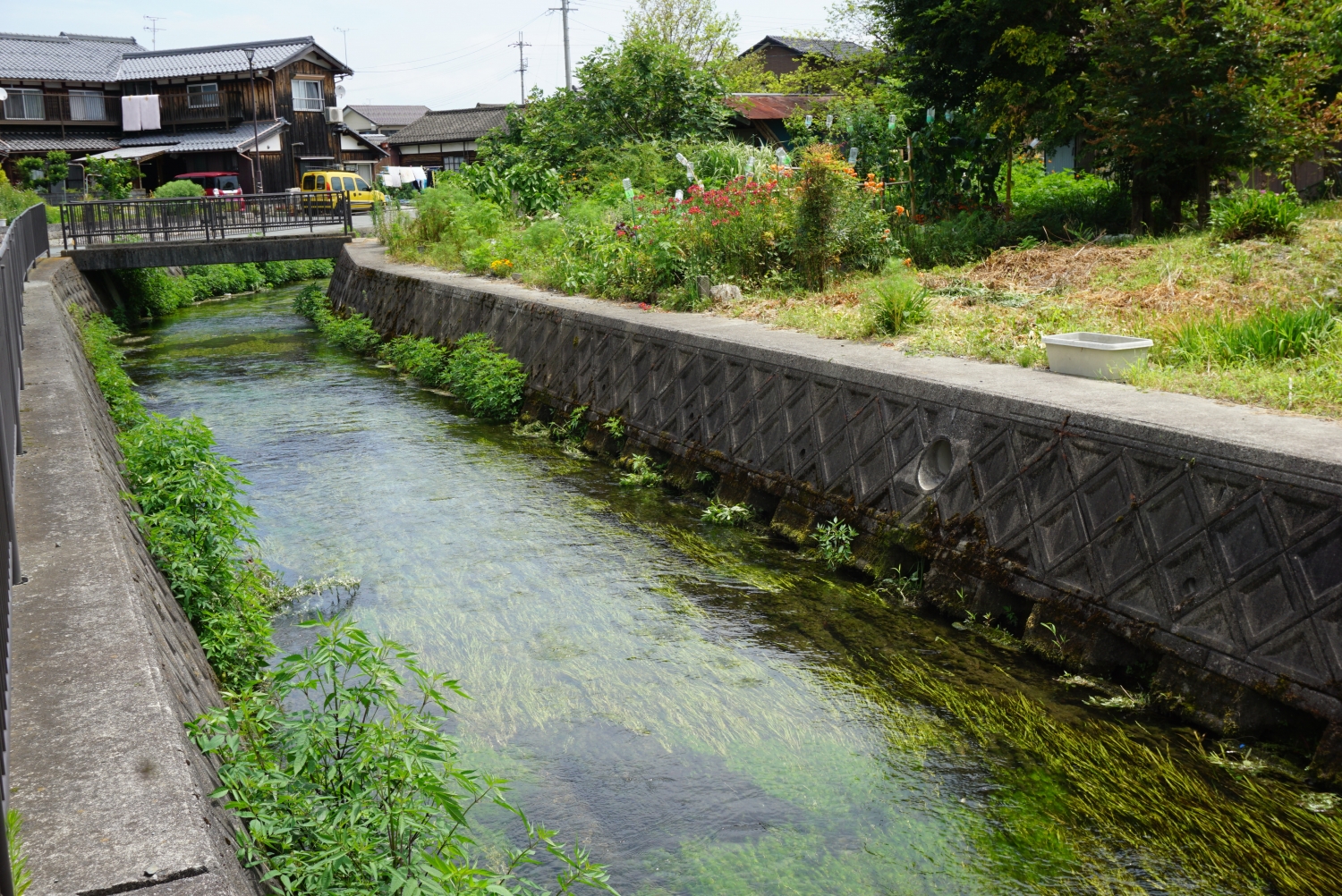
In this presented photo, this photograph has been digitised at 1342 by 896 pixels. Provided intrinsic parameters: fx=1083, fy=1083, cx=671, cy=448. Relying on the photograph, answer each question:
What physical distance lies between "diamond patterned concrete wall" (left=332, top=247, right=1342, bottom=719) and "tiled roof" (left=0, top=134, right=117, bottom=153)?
44588mm

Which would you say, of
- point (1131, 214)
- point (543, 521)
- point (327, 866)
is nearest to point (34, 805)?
point (327, 866)

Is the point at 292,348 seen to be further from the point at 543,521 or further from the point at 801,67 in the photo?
the point at 801,67

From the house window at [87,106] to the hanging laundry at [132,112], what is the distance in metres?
1.61

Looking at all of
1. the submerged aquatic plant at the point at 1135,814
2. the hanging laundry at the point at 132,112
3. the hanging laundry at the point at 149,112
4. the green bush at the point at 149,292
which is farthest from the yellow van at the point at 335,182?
the submerged aquatic plant at the point at 1135,814

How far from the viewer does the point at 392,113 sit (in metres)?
84.1

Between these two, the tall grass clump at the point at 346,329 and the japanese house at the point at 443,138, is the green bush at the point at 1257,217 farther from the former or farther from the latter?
the japanese house at the point at 443,138

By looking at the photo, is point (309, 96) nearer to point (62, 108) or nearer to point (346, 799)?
point (62, 108)

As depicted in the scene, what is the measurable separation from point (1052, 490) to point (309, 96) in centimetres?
5130

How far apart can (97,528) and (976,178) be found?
45.3 ft

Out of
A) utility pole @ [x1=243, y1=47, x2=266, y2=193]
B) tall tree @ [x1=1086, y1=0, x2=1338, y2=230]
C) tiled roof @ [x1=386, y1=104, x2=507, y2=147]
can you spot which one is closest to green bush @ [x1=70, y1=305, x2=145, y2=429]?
tall tree @ [x1=1086, y1=0, x2=1338, y2=230]

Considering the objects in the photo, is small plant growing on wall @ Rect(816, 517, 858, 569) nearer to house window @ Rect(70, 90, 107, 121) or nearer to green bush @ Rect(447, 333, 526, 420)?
green bush @ Rect(447, 333, 526, 420)

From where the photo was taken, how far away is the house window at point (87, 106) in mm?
48125

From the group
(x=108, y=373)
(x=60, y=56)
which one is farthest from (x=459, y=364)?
(x=60, y=56)

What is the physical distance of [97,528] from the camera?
15.3ft
